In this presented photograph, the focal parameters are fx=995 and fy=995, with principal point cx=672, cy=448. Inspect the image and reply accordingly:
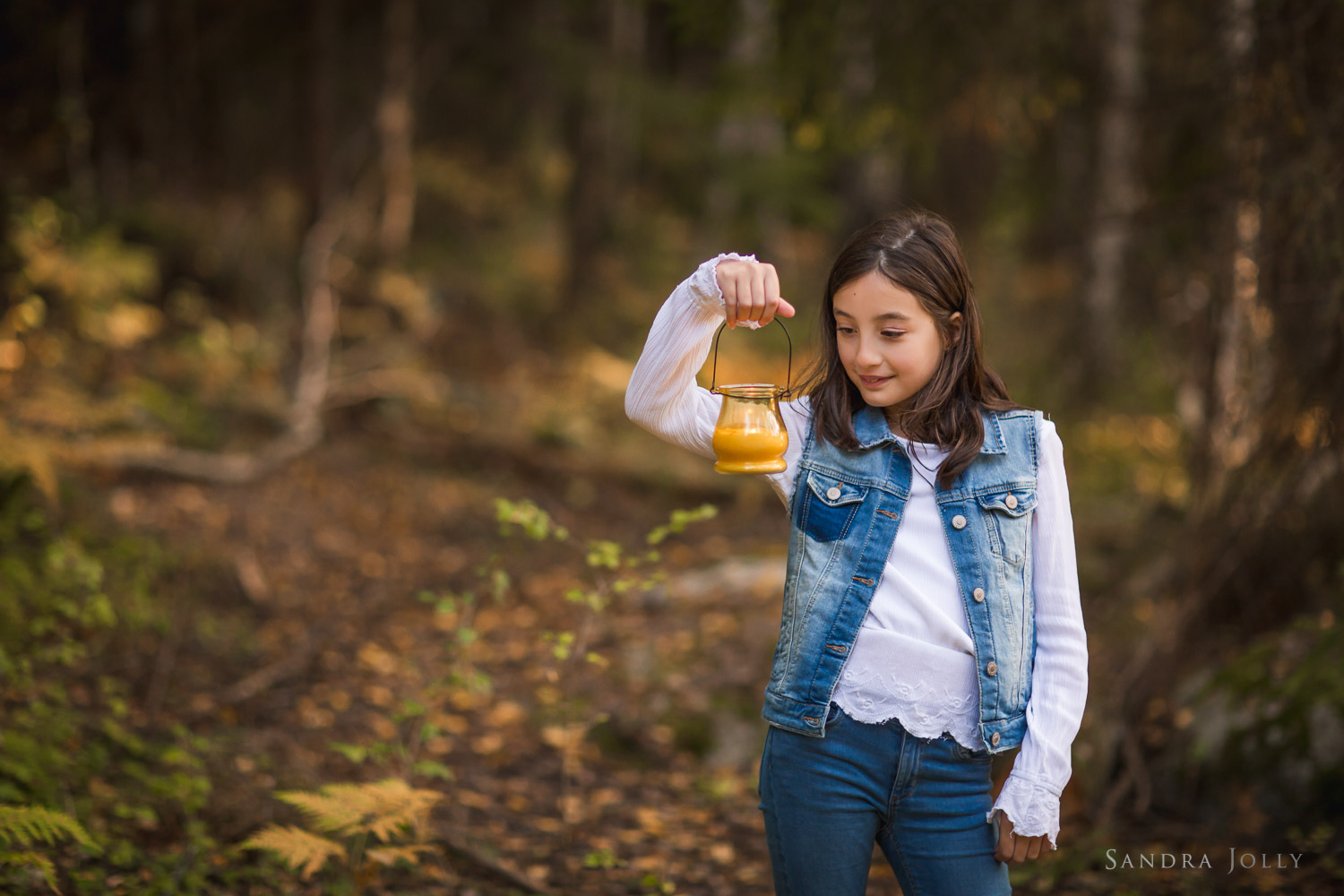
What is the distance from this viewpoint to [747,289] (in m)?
1.97

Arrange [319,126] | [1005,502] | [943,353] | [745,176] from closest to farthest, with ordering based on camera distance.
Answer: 1. [1005,502]
2. [943,353]
3. [319,126]
4. [745,176]

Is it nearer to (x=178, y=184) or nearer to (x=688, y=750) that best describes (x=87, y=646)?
(x=688, y=750)

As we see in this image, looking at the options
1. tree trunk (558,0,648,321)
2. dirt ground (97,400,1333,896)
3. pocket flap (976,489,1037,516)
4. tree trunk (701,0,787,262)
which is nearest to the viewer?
pocket flap (976,489,1037,516)

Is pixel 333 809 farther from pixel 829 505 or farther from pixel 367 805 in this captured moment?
pixel 829 505

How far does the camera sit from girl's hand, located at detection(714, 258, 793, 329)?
1.97 metres

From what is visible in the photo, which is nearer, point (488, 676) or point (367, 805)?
point (367, 805)

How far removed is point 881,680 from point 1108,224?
4844mm

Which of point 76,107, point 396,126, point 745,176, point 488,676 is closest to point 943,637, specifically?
point 488,676

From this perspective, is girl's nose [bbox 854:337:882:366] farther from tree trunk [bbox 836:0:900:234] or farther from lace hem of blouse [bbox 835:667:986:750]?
tree trunk [bbox 836:0:900:234]

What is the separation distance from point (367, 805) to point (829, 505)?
180 centimetres

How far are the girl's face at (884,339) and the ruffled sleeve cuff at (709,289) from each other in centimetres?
20

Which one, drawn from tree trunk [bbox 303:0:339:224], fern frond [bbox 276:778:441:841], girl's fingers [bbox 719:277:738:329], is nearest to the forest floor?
fern frond [bbox 276:778:441:841]

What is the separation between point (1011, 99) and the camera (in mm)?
5793

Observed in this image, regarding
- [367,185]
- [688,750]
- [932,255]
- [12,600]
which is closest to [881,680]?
[932,255]
